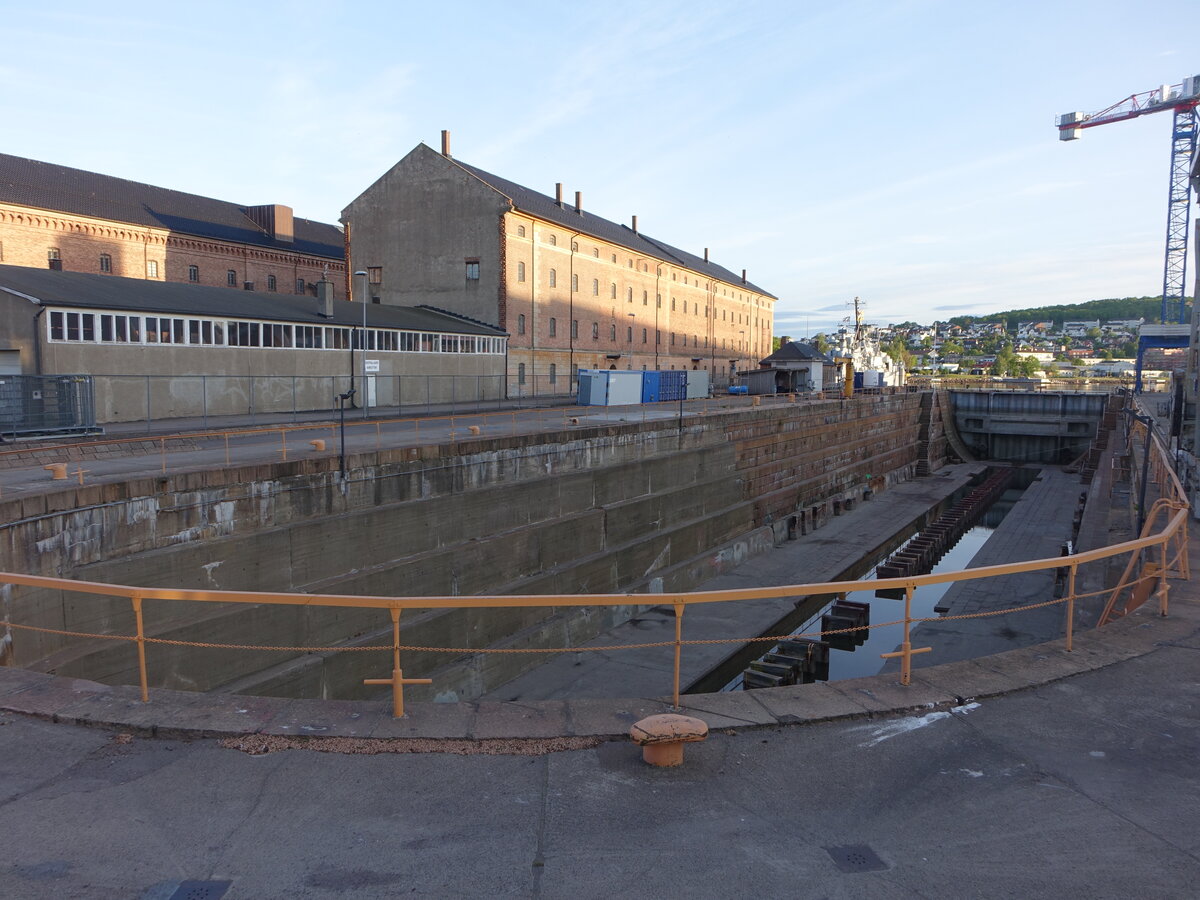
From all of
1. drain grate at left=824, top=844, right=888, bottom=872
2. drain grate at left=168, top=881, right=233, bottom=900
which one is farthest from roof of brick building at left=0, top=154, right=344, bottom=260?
drain grate at left=824, top=844, right=888, bottom=872

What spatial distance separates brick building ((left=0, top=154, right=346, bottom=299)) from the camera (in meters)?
43.5

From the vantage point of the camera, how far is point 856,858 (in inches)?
185

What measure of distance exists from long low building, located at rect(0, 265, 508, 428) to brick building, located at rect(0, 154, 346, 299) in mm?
18105

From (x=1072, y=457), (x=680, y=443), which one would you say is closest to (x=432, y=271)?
(x=680, y=443)

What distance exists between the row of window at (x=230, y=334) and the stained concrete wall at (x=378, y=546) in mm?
13704

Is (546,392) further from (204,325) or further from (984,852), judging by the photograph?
(984,852)

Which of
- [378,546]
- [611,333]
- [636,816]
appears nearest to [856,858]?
[636,816]

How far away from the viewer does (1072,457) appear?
2584 inches

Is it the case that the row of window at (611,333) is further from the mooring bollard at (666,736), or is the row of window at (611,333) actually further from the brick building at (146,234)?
the mooring bollard at (666,736)

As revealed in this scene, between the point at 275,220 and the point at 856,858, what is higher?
the point at 275,220

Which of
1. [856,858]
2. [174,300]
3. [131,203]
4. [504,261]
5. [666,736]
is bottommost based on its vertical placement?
[856,858]

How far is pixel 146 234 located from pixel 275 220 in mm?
10958

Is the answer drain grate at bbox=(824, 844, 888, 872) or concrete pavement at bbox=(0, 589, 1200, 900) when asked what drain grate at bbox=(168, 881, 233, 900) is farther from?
drain grate at bbox=(824, 844, 888, 872)

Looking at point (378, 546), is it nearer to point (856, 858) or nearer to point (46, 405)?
point (46, 405)
